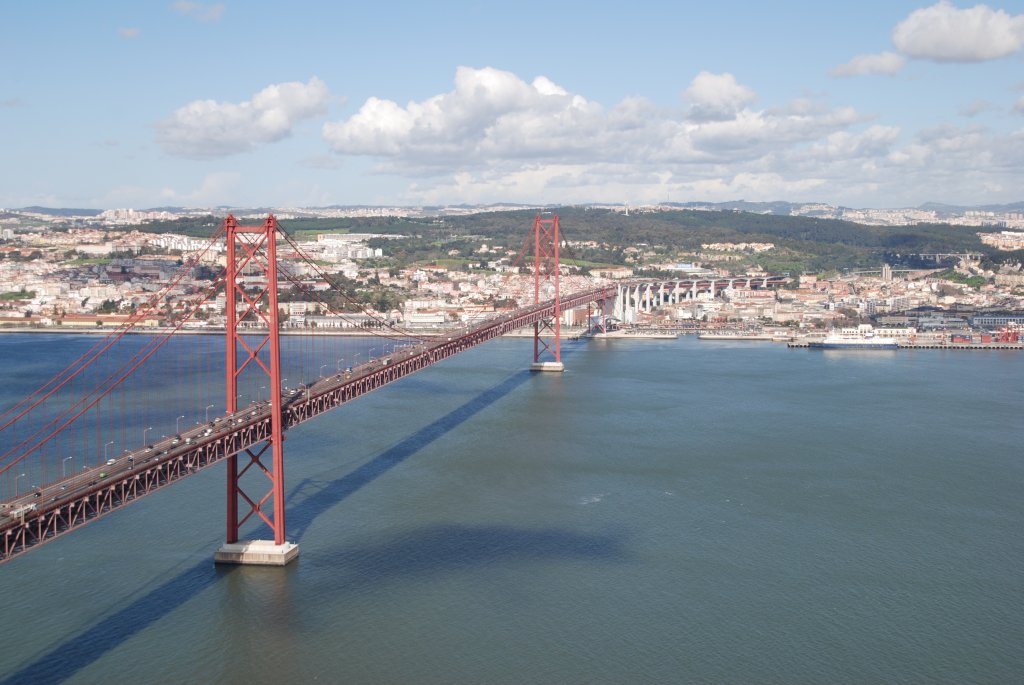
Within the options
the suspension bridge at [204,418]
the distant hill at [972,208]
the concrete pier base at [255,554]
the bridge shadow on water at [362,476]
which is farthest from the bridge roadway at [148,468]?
the distant hill at [972,208]

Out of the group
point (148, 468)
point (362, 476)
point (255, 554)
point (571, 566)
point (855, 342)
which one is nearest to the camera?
point (148, 468)

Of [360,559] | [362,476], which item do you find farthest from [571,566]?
[362,476]

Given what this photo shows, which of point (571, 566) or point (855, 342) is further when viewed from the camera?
point (855, 342)

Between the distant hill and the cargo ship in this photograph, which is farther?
the distant hill

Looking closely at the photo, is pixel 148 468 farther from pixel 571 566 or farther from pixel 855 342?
pixel 855 342

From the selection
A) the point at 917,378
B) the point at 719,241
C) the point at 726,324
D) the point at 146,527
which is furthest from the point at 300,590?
the point at 719,241

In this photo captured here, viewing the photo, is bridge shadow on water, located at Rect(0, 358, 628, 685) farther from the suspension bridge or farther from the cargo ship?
the cargo ship

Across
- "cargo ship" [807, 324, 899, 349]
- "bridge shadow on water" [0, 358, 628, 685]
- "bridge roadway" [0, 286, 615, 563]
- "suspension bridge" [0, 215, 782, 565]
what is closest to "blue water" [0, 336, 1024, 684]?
"bridge shadow on water" [0, 358, 628, 685]
